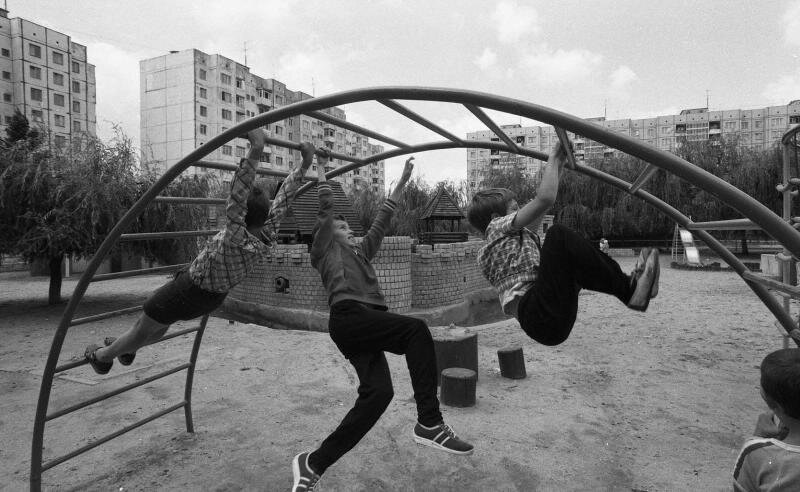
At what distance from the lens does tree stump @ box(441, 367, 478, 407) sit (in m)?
4.43

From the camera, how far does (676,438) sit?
3.73m

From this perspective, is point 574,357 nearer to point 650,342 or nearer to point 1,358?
point 650,342

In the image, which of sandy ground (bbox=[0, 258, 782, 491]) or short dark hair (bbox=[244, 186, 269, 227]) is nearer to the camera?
short dark hair (bbox=[244, 186, 269, 227])

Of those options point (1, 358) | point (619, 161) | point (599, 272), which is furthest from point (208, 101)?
point (599, 272)

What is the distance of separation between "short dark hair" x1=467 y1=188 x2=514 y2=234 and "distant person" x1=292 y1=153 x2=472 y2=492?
636mm

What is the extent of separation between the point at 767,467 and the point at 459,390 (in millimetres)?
3086

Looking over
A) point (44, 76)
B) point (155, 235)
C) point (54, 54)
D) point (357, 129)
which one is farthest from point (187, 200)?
point (54, 54)

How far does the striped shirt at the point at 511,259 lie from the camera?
2.38 meters

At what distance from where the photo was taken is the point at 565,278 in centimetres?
214

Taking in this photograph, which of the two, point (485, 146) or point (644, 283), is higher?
point (485, 146)

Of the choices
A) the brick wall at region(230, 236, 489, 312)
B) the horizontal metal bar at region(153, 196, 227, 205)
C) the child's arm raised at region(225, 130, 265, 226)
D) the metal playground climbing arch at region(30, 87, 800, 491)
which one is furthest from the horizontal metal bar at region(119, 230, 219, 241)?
the brick wall at region(230, 236, 489, 312)

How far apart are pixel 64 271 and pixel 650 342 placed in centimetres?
2074

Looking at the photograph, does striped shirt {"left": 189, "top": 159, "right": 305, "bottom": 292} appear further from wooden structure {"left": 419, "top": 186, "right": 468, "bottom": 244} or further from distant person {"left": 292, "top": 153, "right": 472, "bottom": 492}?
wooden structure {"left": 419, "top": 186, "right": 468, "bottom": 244}

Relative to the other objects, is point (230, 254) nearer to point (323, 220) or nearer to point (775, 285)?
point (323, 220)
